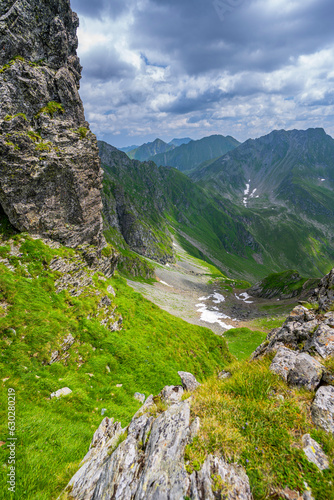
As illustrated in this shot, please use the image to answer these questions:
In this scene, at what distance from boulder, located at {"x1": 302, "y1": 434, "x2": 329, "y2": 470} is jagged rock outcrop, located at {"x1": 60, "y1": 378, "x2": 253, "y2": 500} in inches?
68.0

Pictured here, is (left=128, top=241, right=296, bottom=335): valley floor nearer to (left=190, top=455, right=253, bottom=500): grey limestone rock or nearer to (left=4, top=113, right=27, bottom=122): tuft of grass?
(left=4, top=113, right=27, bottom=122): tuft of grass

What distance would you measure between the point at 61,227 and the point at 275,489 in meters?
34.3

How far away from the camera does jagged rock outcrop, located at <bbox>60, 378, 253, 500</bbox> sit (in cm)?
504

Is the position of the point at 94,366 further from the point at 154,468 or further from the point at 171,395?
the point at 154,468

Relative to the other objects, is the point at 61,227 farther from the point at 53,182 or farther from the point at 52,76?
the point at 52,76

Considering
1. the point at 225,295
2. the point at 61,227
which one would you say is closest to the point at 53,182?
the point at 61,227

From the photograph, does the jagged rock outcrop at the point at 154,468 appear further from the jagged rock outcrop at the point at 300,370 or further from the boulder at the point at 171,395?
the jagged rock outcrop at the point at 300,370

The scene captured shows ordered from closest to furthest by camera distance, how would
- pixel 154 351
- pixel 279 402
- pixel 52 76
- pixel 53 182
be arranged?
pixel 279 402
pixel 154 351
pixel 53 182
pixel 52 76

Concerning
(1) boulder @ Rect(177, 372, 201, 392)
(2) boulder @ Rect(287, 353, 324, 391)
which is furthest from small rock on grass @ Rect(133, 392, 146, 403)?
(2) boulder @ Rect(287, 353, 324, 391)

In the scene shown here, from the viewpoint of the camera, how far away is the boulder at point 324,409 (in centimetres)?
605

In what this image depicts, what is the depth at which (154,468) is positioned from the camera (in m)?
5.88

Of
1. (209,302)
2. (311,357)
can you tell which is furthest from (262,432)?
(209,302)

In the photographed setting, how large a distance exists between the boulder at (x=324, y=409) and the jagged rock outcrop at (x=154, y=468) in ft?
9.40

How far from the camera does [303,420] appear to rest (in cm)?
619
